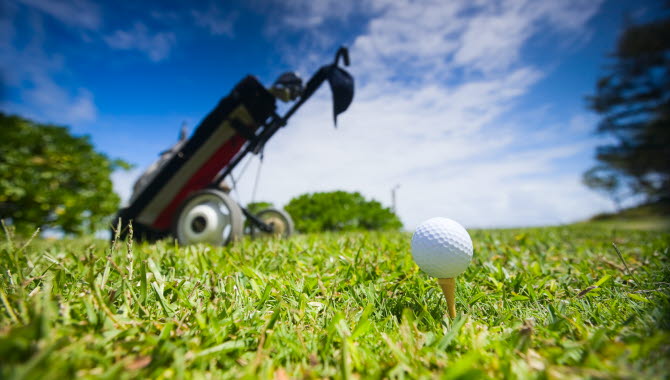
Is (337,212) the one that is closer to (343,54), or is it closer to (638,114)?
(343,54)

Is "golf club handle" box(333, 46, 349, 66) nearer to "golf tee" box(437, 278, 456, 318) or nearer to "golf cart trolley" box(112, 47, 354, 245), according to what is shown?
"golf cart trolley" box(112, 47, 354, 245)

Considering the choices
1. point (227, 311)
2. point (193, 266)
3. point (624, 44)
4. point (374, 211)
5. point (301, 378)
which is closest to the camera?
point (301, 378)

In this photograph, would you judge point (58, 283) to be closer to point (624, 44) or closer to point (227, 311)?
point (227, 311)

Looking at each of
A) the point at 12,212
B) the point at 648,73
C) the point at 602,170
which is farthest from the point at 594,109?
the point at 12,212

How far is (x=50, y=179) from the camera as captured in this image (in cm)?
651

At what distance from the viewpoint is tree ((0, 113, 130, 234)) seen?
19.6 ft

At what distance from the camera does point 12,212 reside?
608cm

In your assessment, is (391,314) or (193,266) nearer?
(391,314)

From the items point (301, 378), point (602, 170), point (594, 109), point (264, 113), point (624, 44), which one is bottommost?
point (301, 378)

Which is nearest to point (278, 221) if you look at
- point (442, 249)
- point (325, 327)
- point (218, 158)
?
point (218, 158)

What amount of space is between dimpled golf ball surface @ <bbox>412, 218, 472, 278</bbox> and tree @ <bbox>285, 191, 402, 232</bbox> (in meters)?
5.41

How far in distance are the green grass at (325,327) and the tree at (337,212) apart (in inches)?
198

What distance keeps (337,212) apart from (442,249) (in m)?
5.68

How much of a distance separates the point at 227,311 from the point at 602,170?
3369 centimetres
